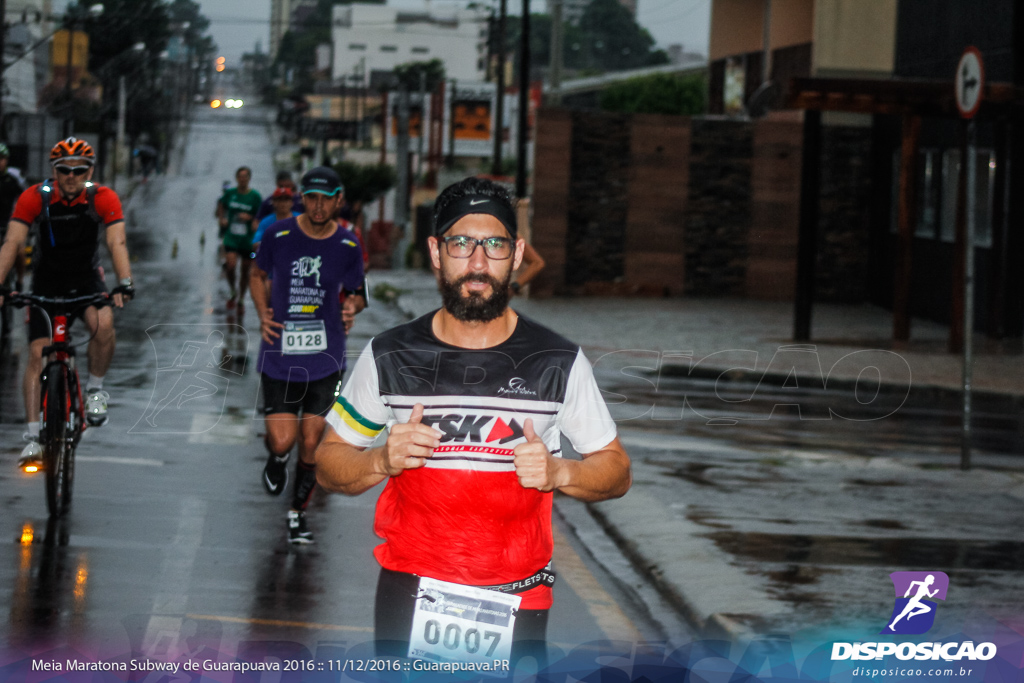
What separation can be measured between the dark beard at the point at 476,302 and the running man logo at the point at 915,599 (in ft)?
11.3

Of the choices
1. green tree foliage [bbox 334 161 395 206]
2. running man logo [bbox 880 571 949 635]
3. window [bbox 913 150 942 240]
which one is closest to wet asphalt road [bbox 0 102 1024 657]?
running man logo [bbox 880 571 949 635]

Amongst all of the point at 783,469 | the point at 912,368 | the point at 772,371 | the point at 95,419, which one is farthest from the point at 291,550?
the point at 912,368

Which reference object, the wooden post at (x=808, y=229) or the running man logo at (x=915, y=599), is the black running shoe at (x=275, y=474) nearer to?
the running man logo at (x=915, y=599)

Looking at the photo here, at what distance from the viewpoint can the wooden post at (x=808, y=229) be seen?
848 inches

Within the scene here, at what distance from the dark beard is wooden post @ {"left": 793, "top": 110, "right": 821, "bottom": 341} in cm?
1820

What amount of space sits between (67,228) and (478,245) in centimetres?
556

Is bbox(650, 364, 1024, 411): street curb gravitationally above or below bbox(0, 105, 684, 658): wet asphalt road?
below

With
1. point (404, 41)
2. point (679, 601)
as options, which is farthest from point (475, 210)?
point (404, 41)

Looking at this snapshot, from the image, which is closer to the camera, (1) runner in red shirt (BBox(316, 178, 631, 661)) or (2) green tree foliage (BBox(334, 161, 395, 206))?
(1) runner in red shirt (BBox(316, 178, 631, 661))

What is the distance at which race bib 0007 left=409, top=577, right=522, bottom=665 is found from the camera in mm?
3723

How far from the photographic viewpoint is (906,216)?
69.6 ft

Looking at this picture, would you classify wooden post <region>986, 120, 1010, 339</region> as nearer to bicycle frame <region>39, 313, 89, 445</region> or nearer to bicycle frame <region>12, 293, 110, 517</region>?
bicycle frame <region>12, 293, 110, 517</region>

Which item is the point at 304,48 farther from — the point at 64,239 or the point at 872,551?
the point at 872,551

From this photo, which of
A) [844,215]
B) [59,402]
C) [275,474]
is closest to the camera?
[59,402]
